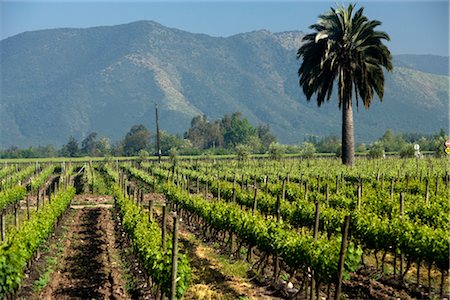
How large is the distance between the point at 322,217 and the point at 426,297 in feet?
18.4

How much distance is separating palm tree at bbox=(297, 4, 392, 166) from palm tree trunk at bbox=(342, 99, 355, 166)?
475 millimetres

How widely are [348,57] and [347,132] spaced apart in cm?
669

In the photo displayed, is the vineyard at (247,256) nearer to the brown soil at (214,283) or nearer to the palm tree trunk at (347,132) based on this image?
the brown soil at (214,283)

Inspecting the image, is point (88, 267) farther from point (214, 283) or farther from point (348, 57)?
point (348, 57)

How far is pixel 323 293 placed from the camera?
1570 cm

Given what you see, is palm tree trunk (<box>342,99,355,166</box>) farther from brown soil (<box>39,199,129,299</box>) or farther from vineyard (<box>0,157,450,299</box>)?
brown soil (<box>39,199,129,299</box>)

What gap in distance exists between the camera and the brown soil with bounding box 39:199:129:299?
16.0 metres

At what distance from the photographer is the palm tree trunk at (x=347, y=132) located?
47847mm

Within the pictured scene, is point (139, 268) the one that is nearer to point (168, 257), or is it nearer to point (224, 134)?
point (168, 257)

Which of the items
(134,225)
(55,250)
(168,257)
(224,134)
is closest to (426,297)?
(168,257)

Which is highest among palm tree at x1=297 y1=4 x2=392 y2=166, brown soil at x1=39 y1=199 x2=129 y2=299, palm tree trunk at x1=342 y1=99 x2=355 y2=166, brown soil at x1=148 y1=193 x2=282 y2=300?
palm tree at x1=297 y1=4 x2=392 y2=166

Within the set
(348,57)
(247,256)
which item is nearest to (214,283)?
(247,256)

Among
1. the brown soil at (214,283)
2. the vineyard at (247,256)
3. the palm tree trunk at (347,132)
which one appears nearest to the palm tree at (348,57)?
the palm tree trunk at (347,132)

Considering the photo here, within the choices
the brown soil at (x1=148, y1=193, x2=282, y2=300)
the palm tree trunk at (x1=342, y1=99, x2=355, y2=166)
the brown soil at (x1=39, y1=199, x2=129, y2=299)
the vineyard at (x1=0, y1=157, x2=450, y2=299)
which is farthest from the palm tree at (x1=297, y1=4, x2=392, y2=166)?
the brown soil at (x1=148, y1=193, x2=282, y2=300)
